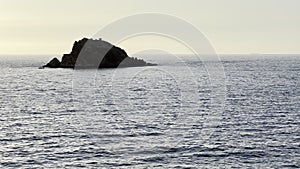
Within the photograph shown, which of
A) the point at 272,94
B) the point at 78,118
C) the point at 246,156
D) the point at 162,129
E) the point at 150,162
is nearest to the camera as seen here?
the point at 150,162

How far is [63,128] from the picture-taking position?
6028 centimetres

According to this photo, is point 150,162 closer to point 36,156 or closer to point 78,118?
point 36,156

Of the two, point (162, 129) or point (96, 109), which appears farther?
point (96, 109)

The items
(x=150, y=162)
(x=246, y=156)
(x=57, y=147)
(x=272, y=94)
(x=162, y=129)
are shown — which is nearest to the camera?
(x=150, y=162)

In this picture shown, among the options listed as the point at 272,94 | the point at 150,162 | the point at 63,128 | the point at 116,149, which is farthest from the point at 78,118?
the point at 272,94

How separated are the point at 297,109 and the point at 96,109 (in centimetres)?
3463

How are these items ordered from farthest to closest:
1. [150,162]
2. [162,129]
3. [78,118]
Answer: [78,118] → [162,129] → [150,162]

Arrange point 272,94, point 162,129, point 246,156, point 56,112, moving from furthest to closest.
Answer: point 272,94 < point 56,112 < point 162,129 < point 246,156

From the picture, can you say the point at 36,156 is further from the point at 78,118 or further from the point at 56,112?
the point at 56,112

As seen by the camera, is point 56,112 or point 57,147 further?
point 56,112

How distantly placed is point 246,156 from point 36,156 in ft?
69.1

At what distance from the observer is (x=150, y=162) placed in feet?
141

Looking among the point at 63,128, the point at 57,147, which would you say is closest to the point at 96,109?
the point at 63,128

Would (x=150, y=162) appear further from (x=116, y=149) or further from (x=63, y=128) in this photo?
(x=63, y=128)
